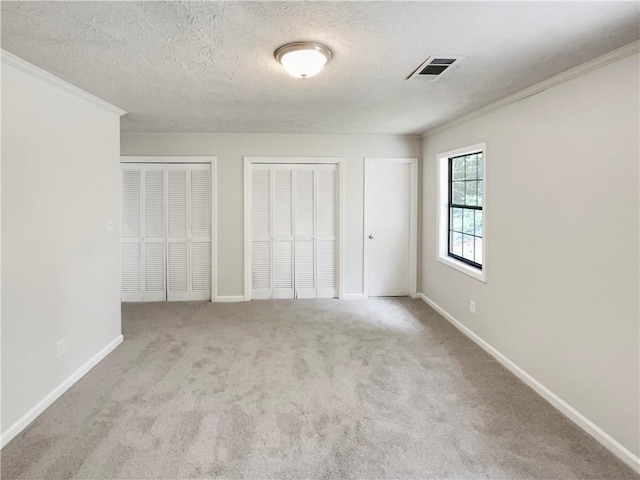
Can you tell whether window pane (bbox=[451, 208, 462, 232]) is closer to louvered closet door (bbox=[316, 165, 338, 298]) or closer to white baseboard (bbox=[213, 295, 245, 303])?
louvered closet door (bbox=[316, 165, 338, 298])

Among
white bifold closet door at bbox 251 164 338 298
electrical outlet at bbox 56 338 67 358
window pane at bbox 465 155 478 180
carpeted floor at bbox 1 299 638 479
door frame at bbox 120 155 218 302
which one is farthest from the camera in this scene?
white bifold closet door at bbox 251 164 338 298

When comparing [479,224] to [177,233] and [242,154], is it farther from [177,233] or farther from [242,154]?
[177,233]

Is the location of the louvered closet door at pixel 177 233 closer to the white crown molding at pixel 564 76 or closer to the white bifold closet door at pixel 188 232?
the white bifold closet door at pixel 188 232

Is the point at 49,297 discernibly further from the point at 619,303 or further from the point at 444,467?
the point at 619,303

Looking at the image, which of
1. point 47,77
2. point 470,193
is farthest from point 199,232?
point 470,193

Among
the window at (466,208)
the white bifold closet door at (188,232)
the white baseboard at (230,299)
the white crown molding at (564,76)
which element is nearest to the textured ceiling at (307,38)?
the white crown molding at (564,76)

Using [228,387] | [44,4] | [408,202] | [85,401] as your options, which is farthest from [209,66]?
[408,202]

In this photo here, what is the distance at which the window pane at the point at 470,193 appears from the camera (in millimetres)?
4000

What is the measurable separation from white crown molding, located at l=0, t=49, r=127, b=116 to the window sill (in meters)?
3.79

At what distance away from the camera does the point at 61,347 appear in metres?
2.73

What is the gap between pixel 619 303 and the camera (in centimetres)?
211

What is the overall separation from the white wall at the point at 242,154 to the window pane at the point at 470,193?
1278mm

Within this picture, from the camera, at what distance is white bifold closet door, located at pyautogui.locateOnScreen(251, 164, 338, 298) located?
519 cm

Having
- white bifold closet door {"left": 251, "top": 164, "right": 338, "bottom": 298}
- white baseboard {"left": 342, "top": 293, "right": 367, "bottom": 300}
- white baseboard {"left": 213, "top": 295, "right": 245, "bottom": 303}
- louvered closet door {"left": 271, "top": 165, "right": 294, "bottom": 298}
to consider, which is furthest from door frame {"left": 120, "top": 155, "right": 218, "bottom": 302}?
white baseboard {"left": 342, "top": 293, "right": 367, "bottom": 300}
